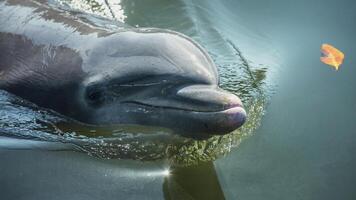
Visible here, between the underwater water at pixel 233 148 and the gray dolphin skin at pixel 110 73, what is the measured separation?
10.3 inches

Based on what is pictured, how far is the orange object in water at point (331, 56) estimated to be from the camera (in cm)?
775

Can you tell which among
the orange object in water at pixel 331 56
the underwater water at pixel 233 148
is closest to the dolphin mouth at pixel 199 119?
the underwater water at pixel 233 148

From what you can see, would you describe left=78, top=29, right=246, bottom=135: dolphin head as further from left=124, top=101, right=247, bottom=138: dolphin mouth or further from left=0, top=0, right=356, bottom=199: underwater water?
A: left=0, top=0, right=356, bottom=199: underwater water

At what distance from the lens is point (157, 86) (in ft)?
16.8

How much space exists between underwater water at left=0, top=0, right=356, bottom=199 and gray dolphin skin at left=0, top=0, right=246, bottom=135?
260 mm

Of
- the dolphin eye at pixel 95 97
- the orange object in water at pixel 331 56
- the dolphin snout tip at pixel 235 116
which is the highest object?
the dolphin snout tip at pixel 235 116

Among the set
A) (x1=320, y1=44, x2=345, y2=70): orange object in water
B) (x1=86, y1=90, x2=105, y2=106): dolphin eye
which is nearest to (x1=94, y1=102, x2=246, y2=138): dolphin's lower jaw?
(x1=86, y1=90, x2=105, y2=106): dolphin eye

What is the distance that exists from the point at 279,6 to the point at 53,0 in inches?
143

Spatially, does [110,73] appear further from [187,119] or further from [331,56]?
[331,56]

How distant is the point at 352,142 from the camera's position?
20.8ft

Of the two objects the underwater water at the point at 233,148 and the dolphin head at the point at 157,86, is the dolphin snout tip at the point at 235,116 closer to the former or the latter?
the dolphin head at the point at 157,86

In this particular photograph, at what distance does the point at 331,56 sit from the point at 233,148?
2.60 m

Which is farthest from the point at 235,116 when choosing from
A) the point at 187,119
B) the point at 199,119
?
the point at 187,119

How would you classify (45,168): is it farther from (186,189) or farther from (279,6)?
(279,6)
